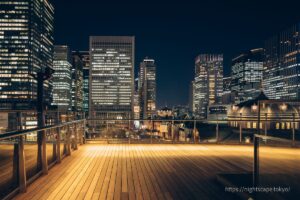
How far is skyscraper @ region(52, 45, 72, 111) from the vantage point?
605 ft

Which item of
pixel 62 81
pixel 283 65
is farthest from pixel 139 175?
pixel 62 81

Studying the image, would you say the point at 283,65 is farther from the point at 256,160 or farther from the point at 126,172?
the point at 256,160

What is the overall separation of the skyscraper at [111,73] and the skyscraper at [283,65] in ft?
248

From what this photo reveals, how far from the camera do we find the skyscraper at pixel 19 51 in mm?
124062

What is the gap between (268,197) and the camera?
12.4ft

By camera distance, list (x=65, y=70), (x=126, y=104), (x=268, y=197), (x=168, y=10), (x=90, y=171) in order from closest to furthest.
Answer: (x=268, y=197) → (x=90, y=171) → (x=126, y=104) → (x=168, y=10) → (x=65, y=70)

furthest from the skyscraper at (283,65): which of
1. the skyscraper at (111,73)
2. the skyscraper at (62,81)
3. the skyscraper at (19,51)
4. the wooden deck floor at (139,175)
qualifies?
the wooden deck floor at (139,175)

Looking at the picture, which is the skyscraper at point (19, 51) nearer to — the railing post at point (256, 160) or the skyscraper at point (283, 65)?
the skyscraper at point (283, 65)

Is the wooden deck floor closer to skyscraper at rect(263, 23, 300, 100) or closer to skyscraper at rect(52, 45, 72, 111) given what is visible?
skyscraper at rect(263, 23, 300, 100)

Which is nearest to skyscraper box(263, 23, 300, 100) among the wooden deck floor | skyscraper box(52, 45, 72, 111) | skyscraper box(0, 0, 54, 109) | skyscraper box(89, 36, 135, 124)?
skyscraper box(89, 36, 135, 124)

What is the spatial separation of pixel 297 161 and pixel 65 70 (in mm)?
195937

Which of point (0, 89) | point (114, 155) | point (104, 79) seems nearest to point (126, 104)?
point (104, 79)

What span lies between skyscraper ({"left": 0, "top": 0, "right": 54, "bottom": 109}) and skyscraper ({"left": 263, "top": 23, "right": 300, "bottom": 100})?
112 metres

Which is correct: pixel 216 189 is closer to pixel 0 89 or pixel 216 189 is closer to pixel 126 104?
pixel 0 89
